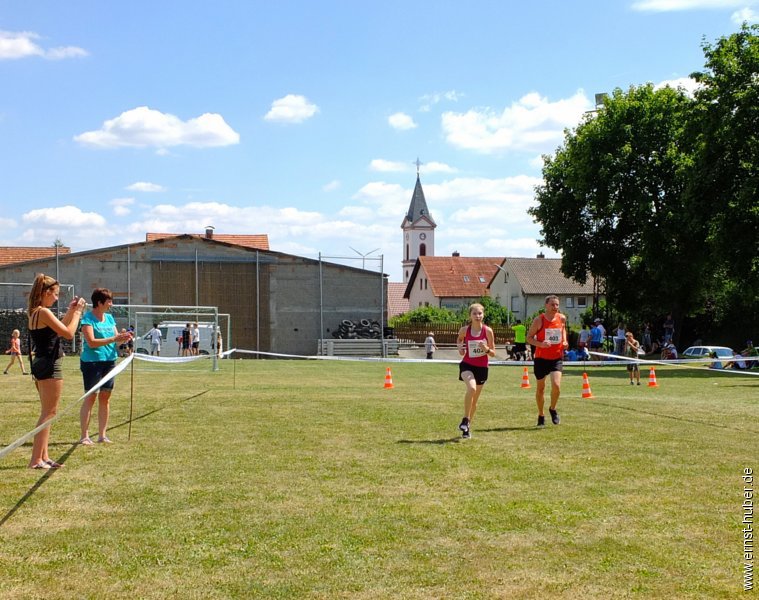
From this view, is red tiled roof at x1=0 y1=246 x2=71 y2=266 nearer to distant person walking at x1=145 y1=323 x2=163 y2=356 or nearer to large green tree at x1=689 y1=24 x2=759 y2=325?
distant person walking at x1=145 y1=323 x2=163 y2=356

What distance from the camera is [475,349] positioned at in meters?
11.6

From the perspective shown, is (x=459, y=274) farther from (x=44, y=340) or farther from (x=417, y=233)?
(x=44, y=340)

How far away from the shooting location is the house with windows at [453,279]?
10512 centimetres

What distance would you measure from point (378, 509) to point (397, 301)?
12643 centimetres

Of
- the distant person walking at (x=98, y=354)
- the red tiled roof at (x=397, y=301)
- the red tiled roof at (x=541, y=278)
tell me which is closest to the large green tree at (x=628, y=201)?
the distant person walking at (x=98, y=354)

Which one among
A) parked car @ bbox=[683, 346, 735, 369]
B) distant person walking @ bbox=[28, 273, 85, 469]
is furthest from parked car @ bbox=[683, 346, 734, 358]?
distant person walking @ bbox=[28, 273, 85, 469]

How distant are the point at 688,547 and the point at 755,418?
9.31m

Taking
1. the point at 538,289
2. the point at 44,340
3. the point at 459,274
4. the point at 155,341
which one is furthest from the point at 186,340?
the point at 459,274

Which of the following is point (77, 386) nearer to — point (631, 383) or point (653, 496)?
point (631, 383)

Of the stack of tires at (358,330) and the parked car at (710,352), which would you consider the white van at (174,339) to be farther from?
the parked car at (710,352)

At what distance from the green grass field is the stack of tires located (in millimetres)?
37616

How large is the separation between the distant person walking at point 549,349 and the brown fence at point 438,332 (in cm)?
5536

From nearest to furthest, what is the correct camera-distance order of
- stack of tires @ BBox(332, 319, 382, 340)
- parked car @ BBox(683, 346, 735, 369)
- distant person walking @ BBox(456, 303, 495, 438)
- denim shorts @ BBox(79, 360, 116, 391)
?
1. denim shorts @ BBox(79, 360, 116, 391)
2. distant person walking @ BBox(456, 303, 495, 438)
3. parked car @ BBox(683, 346, 735, 369)
4. stack of tires @ BBox(332, 319, 382, 340)

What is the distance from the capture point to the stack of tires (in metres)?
51.7
